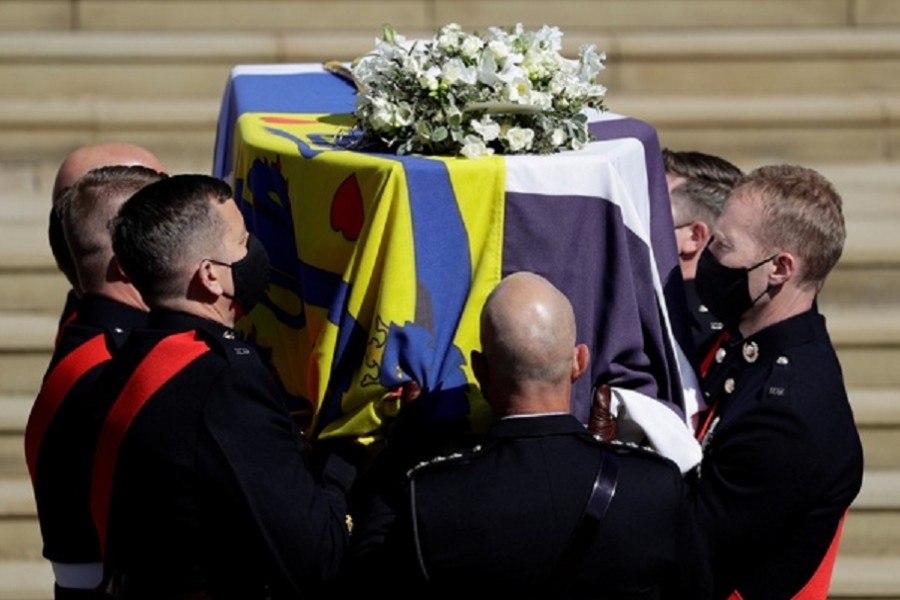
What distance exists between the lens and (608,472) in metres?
3.76

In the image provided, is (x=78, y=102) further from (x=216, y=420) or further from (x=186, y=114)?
(x=216, y=420)

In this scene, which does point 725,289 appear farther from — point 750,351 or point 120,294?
point 120,294

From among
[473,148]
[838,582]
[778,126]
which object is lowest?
[838,582]

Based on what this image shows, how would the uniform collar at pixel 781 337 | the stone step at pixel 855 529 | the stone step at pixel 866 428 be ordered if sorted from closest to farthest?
the uniform collar at pixel 781 337 → the stone step at pixel 855 529 → the stone step at pixel 866 428

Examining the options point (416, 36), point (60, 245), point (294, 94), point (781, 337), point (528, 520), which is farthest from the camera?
point (416, 36)

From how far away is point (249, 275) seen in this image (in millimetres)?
4043

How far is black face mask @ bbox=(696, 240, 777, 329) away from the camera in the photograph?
14.3ft

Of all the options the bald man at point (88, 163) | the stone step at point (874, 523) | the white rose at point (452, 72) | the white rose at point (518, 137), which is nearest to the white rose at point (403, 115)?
the white rose at point (452, 72)

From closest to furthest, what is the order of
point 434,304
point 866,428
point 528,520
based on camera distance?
1. point 528,520
2. point 434,304
3. point 866,428

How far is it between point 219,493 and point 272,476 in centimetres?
13

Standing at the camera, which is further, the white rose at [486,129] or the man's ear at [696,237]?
the man's ear at [696,237]

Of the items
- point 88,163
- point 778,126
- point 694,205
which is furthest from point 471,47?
point 778,126

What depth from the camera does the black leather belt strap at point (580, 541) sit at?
3.71 m

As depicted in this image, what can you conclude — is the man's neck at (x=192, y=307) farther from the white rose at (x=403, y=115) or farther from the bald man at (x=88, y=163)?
the bald man at (x=88, y=163)
